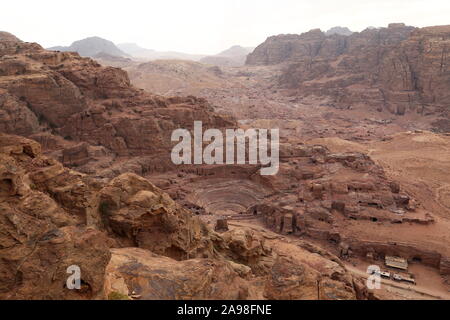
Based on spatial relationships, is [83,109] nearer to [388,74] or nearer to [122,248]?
[122,248]

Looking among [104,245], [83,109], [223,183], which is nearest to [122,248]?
[104,245]

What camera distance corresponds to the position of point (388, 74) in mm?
80250

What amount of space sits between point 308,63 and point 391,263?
3250 inches

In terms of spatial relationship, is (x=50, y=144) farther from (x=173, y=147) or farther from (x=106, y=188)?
(x=106, y=188)

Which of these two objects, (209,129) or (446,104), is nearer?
(209,129)

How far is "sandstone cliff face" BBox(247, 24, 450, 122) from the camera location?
7244 centimetres

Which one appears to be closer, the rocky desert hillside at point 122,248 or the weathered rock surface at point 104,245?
the weathered rock surface at point 104,245

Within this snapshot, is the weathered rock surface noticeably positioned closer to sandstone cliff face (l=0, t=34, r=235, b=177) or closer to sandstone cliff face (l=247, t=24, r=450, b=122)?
sandstone cliff face (l=0, t=34, r=235, b=177)

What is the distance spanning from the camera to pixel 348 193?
109 feet

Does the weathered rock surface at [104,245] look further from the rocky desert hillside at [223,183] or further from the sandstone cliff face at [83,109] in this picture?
the sandstone cliff face at [83,109]

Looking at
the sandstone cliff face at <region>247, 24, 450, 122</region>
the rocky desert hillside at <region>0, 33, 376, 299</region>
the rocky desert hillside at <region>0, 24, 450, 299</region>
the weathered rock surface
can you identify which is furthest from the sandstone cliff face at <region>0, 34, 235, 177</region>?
the sandstone cliff face at <region>247, 24, 450, 122</region>

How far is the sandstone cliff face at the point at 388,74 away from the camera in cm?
7244

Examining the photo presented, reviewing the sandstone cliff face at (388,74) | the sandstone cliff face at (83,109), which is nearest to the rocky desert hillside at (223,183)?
the sandstone cliff face at (83,109)
